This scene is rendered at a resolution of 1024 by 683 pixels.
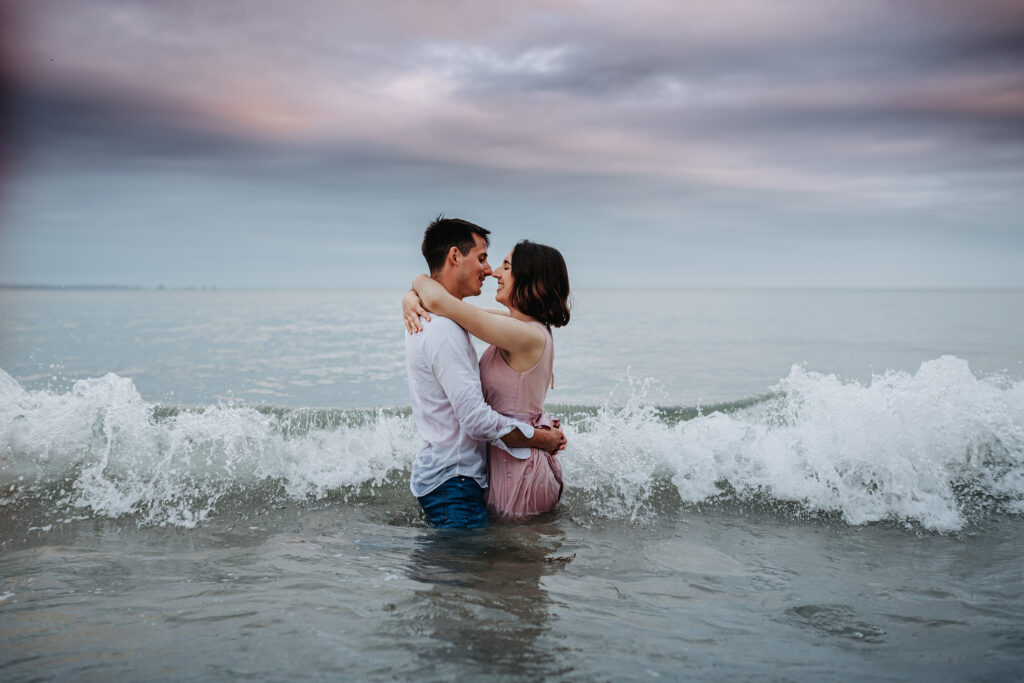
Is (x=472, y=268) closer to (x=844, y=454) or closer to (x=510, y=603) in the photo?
(x=510, y=603)

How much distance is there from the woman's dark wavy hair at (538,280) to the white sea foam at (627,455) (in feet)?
7.18

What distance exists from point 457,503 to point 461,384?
0.93 meters

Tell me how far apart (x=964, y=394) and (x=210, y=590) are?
7610mm

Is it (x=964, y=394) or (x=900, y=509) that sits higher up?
(x=964, y=394)

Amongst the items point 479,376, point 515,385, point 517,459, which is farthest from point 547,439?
point 479,376

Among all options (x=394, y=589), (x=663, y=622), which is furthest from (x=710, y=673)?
(x=394, y=589)

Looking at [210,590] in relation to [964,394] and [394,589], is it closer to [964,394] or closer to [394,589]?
[394,589]

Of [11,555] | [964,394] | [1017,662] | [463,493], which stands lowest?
[11,555]

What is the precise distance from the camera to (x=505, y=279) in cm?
438

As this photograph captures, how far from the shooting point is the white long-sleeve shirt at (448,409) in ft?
13.2

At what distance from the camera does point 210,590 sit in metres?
3.74

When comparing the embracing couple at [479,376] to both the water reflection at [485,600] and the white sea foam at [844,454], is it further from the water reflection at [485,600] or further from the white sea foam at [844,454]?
the white sea foam at [844,454]

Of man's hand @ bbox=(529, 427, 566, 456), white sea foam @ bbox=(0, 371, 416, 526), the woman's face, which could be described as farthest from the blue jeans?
white sea foam @ bbox=(0, 371, 416, 526)

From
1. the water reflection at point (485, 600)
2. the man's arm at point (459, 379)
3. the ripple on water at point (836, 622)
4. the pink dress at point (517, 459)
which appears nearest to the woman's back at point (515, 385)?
the pink dress at point (517, 459)
